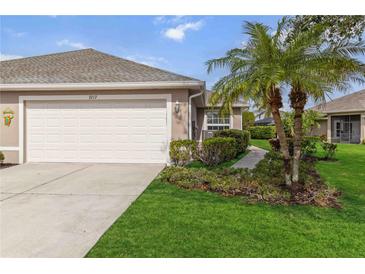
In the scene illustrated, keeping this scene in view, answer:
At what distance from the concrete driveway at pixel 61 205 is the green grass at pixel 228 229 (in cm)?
37

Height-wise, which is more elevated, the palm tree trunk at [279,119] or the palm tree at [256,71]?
the palm tree at [256,71]

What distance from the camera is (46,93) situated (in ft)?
33.8

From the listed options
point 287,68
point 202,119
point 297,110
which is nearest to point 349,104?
point 202,119

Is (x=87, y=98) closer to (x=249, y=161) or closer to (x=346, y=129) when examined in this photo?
(x=249, y=161)

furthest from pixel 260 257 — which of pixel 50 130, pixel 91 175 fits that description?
pixel 50 130

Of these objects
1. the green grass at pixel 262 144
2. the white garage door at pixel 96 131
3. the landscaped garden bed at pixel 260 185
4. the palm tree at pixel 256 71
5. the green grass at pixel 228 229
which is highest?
the palm tree at pixel 256 71

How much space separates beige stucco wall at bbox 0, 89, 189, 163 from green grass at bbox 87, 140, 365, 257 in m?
4.47

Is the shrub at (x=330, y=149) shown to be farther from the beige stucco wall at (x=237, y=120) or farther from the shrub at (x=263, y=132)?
the shrub at (x=263, y=132)

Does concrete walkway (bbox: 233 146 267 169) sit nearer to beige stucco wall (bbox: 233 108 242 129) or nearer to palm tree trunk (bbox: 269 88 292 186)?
palm tree trunk (bbox: 269 88 292 186)

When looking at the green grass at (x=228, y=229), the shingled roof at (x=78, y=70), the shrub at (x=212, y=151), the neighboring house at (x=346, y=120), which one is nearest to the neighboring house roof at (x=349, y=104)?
the neighboring house at (x=346, y=120)

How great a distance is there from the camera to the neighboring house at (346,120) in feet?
75.5

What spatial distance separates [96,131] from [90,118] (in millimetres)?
573

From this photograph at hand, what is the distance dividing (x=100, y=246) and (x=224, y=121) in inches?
667
